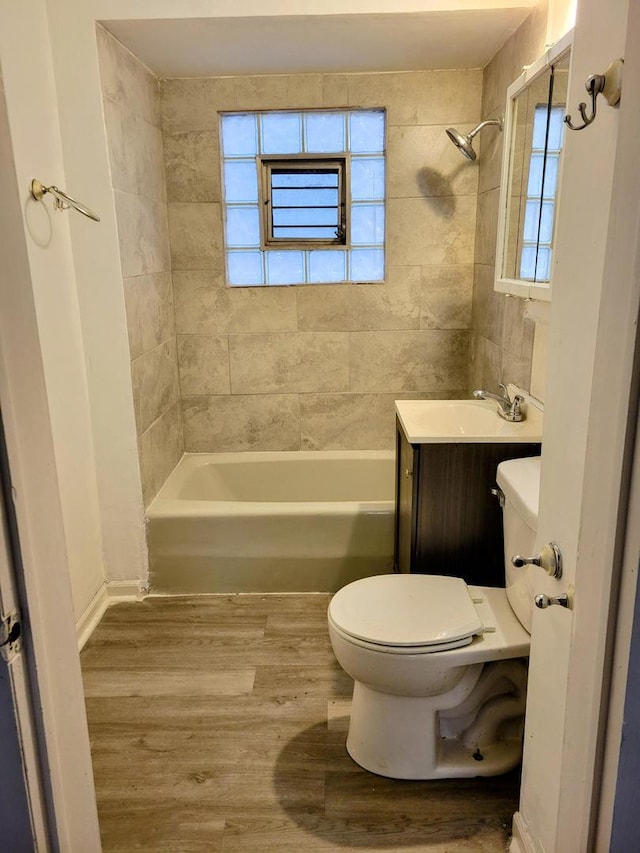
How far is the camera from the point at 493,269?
9.26ft

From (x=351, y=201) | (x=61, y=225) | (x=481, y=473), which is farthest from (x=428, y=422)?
(x=61, y=225)

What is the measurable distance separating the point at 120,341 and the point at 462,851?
78.9 inches

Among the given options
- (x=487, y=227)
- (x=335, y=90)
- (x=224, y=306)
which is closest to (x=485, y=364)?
(x=487, y=227)

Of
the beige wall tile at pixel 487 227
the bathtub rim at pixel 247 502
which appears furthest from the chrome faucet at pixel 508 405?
the beige wall tile at pixel 487 227

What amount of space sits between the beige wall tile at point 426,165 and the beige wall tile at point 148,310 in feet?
3.89

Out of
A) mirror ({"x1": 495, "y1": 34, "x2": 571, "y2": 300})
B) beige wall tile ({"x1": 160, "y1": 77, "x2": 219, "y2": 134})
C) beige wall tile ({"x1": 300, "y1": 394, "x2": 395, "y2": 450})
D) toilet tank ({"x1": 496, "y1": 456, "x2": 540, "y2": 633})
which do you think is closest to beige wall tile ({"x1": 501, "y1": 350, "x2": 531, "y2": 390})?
mirror ({"x1": 495, "y1": 34, "x2": 571, "y2": 300})

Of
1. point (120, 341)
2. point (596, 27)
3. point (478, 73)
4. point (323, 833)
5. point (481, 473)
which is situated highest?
point (478, 73)

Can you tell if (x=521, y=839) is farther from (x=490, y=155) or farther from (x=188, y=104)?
(x=188, y=104)

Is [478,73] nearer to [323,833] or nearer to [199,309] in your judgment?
[199,309]

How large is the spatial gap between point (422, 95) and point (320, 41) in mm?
660

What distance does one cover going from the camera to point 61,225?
92.6 inches

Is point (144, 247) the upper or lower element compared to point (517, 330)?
upper

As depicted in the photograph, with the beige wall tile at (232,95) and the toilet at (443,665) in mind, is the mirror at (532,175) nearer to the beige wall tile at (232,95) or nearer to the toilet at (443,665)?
the toilet at (443,665)

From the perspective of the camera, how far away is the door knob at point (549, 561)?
A: 1.09m
